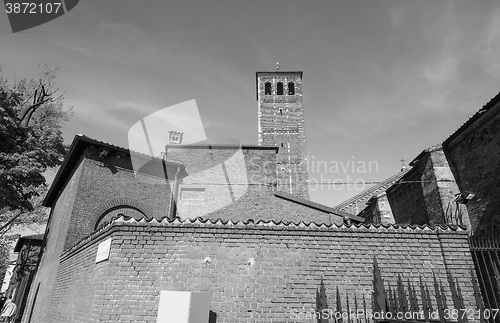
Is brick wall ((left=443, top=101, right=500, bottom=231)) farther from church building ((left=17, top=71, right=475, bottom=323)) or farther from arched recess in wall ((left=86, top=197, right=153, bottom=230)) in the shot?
arched recess in wall ((left=86, top=197, right=153, bottom=230))

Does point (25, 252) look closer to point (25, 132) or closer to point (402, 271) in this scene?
point (25, 132)

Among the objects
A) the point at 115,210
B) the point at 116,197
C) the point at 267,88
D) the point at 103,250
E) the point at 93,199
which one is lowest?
the point at 103,250

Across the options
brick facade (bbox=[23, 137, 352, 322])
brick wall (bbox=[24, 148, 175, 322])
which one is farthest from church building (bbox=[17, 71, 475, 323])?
brick wall (bbox=[24, 148, 175, 322])

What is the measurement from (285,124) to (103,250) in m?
27.8

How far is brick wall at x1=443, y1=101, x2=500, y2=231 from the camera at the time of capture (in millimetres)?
9977

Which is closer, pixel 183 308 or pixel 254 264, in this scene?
pixel 183 308

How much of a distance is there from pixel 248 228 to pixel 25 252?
986 inches

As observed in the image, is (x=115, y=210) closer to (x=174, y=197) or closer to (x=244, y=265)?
(x=174, y=197)

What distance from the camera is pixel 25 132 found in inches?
494

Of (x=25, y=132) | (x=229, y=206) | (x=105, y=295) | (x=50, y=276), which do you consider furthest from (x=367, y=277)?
(x=25, y=132)

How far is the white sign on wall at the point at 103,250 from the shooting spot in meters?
6.55

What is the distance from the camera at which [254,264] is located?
658 cm

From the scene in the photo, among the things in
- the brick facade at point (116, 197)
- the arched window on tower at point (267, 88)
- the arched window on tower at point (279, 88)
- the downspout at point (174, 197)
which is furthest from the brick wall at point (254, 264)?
the arched window on tower at point (267, 88)

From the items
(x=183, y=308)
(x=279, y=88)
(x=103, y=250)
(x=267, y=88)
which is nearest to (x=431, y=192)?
(x=183, y=308)
